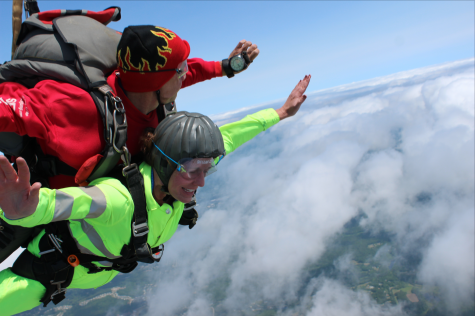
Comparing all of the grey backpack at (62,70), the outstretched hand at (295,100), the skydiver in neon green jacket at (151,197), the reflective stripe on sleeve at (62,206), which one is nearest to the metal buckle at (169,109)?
the skydiver in neon green jacket at (151,197)

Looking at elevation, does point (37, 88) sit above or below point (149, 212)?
above

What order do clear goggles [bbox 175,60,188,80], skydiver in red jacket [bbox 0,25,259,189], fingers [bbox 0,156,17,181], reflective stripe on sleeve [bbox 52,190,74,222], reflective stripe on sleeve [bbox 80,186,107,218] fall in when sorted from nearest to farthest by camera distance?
1. fingers [bbox 0,156,17,181]
2. reflective stripe on sleeve [bbox 52,190,74,222]
3. reflective stripe on sleeve [bbox 80,186,107,218]
4. skydiver in red jacket [bbox 0,25,259,189]
5. clear goggles [bbox 175,60,188,80]

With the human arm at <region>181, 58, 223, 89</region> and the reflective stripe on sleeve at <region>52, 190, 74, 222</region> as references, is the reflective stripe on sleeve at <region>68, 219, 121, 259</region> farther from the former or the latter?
the human arm at <region>181, 58, 223, 89</region>

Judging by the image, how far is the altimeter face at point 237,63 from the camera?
3246 millimetres

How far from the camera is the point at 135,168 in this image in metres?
2.09

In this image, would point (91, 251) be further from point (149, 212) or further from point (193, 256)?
point (193, 256)

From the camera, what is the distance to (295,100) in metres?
3.28

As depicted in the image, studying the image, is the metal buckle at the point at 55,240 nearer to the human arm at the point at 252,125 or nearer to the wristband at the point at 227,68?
the human arm at the point at 252,125

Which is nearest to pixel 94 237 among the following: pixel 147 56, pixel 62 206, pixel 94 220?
pixel 94 220

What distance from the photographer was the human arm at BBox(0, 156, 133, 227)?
1207 mm

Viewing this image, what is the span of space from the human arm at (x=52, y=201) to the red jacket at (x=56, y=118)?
0.28 metres

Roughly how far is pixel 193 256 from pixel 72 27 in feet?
644

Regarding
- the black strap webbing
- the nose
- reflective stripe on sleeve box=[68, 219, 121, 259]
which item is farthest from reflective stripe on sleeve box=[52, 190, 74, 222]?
the nose

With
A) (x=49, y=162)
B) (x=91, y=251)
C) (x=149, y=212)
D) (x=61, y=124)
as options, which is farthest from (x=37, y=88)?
(x=91, y=251)
